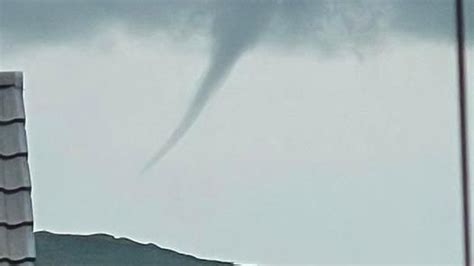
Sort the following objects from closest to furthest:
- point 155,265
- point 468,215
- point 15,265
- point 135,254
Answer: point 468,215
point 15,265
point 155,265
point 135,254

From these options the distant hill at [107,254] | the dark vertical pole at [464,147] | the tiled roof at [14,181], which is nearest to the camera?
the dark vertical pole at [464,147]

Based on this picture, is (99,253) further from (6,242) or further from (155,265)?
(6,242)

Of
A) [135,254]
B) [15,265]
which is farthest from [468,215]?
[135,254]

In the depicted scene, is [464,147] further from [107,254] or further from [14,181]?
[107,254]

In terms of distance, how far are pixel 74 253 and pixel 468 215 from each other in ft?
34.4

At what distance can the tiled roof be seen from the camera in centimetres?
772

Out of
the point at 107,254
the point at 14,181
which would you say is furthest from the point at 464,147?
the point at 107,254

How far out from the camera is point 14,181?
7.95 m

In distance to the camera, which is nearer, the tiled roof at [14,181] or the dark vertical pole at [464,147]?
the dark vertical pole at [464,147]

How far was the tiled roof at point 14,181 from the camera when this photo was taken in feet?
25.3

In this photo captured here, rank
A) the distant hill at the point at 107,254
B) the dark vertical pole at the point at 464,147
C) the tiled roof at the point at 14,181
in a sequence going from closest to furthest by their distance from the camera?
the dark vertical pole at the point at 464,147, the tiled roof at the point at 14,181, the distant hill at the point at 107,254

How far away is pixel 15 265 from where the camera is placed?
766cm

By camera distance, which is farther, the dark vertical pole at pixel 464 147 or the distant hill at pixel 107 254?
the distant hill at pixel 107 254

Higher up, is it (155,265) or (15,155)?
(15,155)
